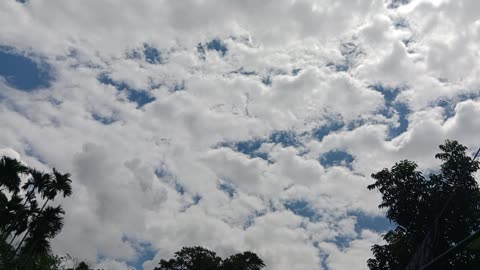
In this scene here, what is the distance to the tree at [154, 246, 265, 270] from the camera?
68.2 m

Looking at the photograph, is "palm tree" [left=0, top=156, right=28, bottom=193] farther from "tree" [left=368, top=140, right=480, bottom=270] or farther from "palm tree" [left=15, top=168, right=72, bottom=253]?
"tree" [left=368, top=140, right=480, bottom=270]

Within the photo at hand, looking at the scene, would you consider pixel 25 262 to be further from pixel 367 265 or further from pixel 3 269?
pixel 367 265

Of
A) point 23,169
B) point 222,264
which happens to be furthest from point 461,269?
point 222,264

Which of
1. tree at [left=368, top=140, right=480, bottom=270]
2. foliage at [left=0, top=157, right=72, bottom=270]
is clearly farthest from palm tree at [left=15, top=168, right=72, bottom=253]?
tree at [left=368, top=140, right=480, bottom=270]

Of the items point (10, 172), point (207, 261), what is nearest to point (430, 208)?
point (10, 172)

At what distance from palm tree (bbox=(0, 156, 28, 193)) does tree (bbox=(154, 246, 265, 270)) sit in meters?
41.6

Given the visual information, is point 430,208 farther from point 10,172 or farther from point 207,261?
point 207,261

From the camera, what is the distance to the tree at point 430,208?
81.5 ft

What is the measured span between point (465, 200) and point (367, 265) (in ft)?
23.2

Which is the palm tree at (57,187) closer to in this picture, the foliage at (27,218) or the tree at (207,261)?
the foliage at (27,218)

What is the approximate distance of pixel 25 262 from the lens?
27734 mm

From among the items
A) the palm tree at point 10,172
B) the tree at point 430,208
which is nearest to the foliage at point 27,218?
the palm tree at point 10,172

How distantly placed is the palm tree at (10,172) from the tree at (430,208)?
80.6 ft

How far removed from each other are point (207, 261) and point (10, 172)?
43363 mm
